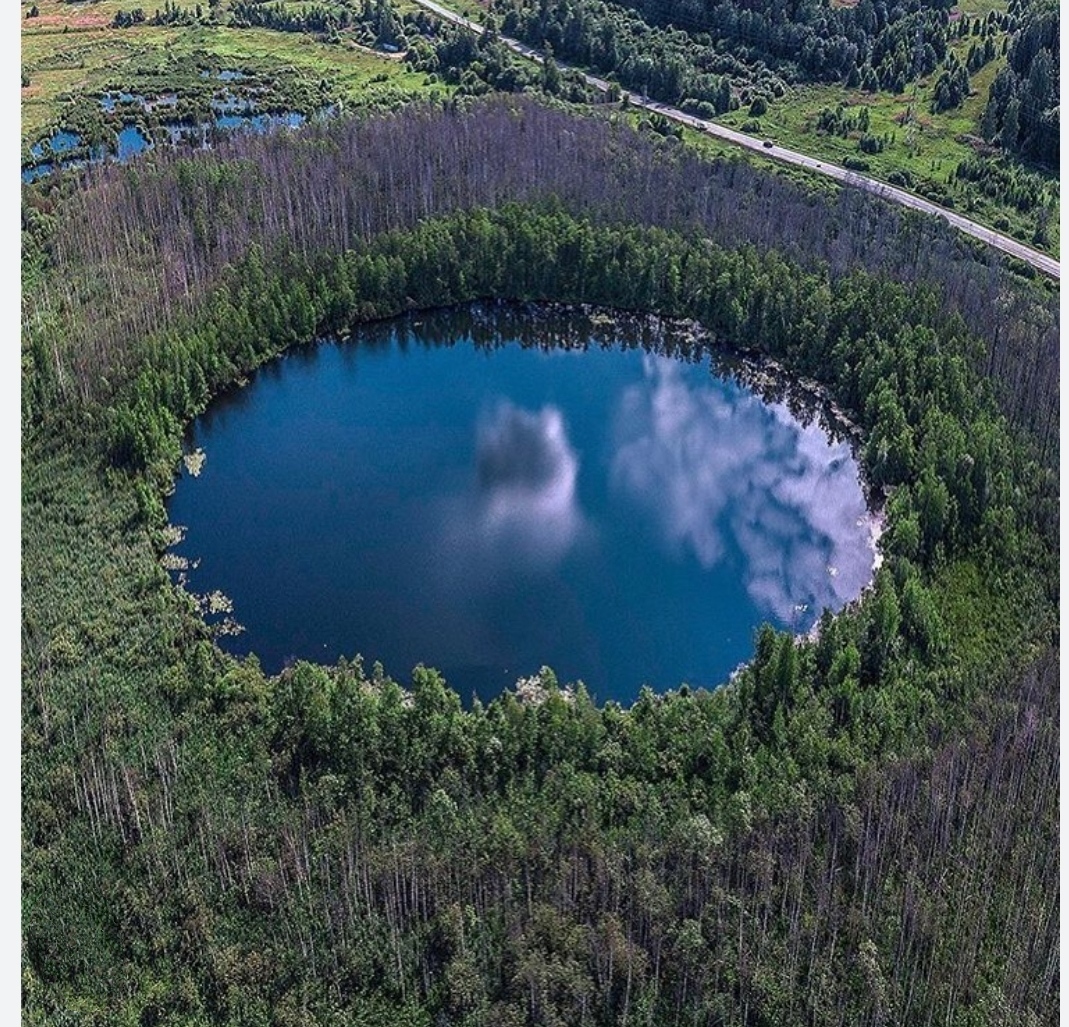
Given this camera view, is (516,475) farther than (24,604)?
Yes

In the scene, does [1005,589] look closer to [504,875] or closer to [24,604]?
[504,875]

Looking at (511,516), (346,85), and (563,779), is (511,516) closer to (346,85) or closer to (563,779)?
(563,779)

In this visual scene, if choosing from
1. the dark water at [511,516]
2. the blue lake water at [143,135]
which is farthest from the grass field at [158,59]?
the dark water at [511,516]

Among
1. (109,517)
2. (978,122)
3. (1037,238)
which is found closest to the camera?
(109,517)

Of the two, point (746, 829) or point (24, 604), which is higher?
point (746, 829)

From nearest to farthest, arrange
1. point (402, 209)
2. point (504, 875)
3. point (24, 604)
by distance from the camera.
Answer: point (504, 875), point (24, 604), point (402, 209)

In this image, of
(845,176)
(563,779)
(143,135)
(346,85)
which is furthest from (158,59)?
(563,779)

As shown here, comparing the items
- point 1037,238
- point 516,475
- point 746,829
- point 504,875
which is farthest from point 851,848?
point 1037,238

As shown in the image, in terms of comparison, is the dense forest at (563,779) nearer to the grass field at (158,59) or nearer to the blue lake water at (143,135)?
the blue lake water at (143,135)
